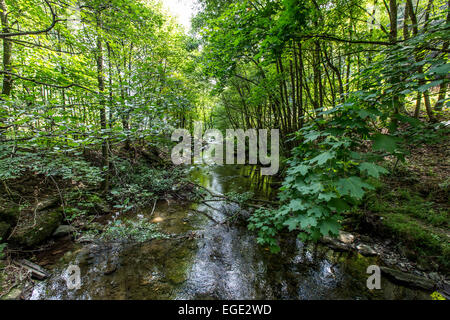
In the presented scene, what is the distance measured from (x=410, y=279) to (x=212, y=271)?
3380 millimetres

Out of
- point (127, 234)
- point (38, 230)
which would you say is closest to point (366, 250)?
point (127, 234)

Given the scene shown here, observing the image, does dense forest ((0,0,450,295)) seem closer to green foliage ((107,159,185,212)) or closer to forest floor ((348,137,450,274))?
forest floor ((348,137,450,274))

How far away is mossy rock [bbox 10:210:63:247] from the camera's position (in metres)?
3.26

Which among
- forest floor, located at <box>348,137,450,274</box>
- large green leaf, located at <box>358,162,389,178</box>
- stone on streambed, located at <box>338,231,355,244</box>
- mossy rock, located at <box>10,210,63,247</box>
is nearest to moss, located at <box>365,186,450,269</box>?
forest floor, located at <box>348,137,450,274</box>

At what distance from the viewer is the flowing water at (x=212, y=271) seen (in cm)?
273

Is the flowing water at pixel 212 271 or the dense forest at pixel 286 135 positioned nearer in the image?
the dense forest at pixel 286 135

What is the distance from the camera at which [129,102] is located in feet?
10.5

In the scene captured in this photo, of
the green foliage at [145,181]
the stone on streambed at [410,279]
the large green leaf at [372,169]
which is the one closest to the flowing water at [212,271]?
the stone on streambed at [410,279]

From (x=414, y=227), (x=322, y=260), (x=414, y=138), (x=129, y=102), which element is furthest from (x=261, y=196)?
(x=129, y=102)

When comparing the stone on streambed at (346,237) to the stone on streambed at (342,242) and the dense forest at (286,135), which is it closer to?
the stone on streambed at (342,242)

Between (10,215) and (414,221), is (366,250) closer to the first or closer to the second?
(414,221)
